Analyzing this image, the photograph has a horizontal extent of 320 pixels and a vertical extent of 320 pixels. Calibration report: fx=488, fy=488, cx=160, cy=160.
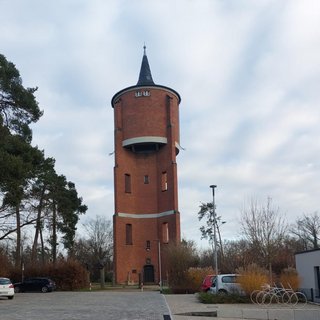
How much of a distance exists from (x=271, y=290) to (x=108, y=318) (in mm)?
8329

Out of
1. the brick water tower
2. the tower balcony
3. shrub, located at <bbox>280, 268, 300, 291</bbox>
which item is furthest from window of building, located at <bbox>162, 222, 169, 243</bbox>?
shrub, located at <bbox>280, 268, 300, 291</bbox>

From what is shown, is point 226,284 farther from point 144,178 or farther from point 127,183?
point 144,178

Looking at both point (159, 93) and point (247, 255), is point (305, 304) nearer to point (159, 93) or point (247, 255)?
point (247, 255)

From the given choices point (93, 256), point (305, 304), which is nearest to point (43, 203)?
point (305, 304)

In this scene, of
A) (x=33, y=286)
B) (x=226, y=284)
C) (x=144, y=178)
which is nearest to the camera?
(x=226, y=284)

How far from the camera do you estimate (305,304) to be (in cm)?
2241

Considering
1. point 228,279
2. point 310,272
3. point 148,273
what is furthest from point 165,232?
point 310,272

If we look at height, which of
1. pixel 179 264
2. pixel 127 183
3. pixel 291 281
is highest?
pixel 127 183

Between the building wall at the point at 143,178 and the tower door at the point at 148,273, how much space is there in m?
0.44

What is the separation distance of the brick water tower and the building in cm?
3305

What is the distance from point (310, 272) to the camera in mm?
24281

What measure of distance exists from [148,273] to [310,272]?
3762 cm

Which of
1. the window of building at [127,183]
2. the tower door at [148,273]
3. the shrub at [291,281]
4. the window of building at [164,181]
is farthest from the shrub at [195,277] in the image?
the window of building at [127,183]

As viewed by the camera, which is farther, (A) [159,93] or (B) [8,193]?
(A) [159,93]
